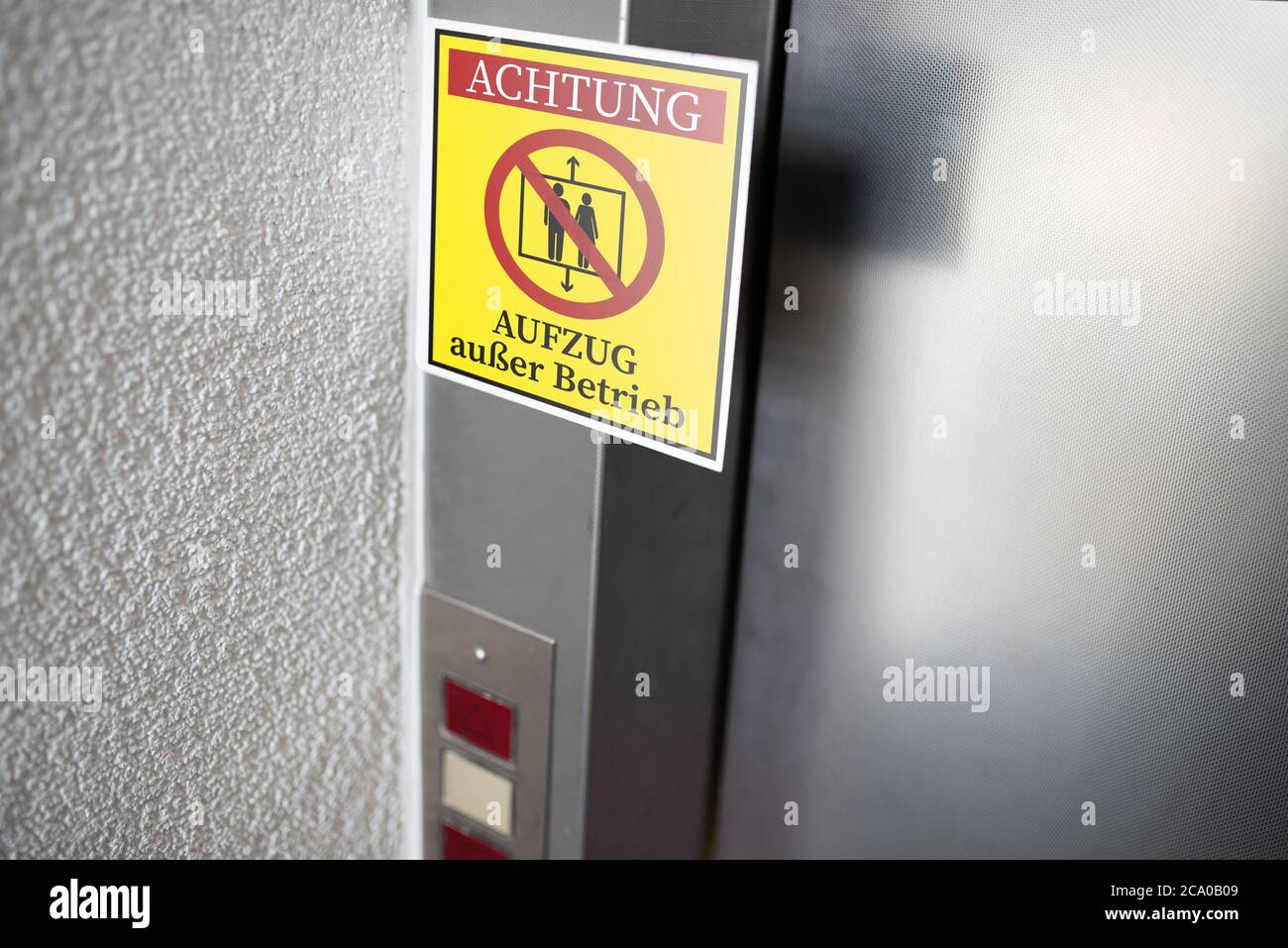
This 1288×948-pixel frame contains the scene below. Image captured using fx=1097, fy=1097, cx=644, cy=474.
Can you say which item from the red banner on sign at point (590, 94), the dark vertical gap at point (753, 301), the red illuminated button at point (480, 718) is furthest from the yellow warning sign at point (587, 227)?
the red illuminated button at point (480, 718)

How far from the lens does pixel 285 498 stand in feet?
3.46

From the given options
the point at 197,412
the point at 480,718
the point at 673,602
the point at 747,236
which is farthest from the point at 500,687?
the point at 747,236

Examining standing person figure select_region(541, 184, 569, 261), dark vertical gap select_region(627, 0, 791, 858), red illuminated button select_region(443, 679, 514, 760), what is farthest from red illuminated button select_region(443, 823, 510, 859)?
standing person figure select_region(541, 184, 569, 261)

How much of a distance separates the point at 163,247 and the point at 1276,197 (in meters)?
0.89

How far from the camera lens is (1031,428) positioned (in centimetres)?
103

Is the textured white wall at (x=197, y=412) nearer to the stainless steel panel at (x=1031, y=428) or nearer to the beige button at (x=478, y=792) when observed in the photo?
the beige button at (x=478, y=792)

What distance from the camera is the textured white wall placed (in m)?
0.83

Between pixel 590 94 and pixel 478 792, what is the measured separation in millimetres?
763

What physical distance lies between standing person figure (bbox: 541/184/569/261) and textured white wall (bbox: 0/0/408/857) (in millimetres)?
200

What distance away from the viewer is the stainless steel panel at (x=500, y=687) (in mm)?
1146

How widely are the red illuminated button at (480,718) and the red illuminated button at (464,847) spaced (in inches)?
4.9

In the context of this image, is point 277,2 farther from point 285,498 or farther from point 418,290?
point 285,498

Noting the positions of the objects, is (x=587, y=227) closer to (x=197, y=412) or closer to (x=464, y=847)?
(x=197, y=412)

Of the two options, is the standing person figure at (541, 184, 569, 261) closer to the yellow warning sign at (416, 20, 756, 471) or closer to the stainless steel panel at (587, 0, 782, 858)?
the yellow warning sign at (416, 20, 756, 471)
